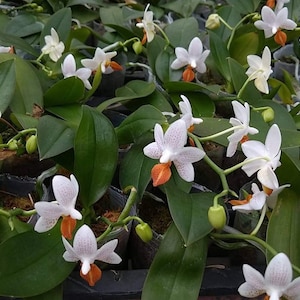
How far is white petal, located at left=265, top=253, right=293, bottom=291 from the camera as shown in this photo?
52 cm

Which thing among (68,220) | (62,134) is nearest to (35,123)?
(62,134)

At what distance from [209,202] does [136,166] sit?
0.45ft

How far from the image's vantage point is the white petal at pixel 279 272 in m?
0.52

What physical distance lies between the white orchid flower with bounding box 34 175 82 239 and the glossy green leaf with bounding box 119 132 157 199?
5.9 inches

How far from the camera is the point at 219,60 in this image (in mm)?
1062

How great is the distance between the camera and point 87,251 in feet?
1.91

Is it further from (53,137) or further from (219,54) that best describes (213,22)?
(53,137)

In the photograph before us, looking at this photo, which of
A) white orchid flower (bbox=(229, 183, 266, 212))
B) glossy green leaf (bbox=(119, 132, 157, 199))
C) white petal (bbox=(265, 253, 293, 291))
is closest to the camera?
white petal (bbox=(265, 253, 293, 291))

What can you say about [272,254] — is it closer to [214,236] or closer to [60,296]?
[214,236]

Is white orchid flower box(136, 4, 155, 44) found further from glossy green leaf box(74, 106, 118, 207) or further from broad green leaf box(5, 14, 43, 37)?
glossy green leaf box(74, 106, 118, 207)

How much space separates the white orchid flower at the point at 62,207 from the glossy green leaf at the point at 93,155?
0.33ft

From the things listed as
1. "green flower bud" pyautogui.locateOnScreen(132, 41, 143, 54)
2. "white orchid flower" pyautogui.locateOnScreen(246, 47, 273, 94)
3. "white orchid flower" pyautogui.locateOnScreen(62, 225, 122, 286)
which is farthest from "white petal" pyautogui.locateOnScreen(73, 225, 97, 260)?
"green flower bud" pyautogui.locateOnScreen(132, 41, 143, 54)

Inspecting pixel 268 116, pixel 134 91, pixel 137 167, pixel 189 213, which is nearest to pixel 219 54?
pixel 134 91

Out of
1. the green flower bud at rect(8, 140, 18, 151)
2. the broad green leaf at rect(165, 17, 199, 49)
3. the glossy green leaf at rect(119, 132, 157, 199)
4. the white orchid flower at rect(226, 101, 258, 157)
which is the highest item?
the white orchid flower at rect(226, 101, 258, 157)
